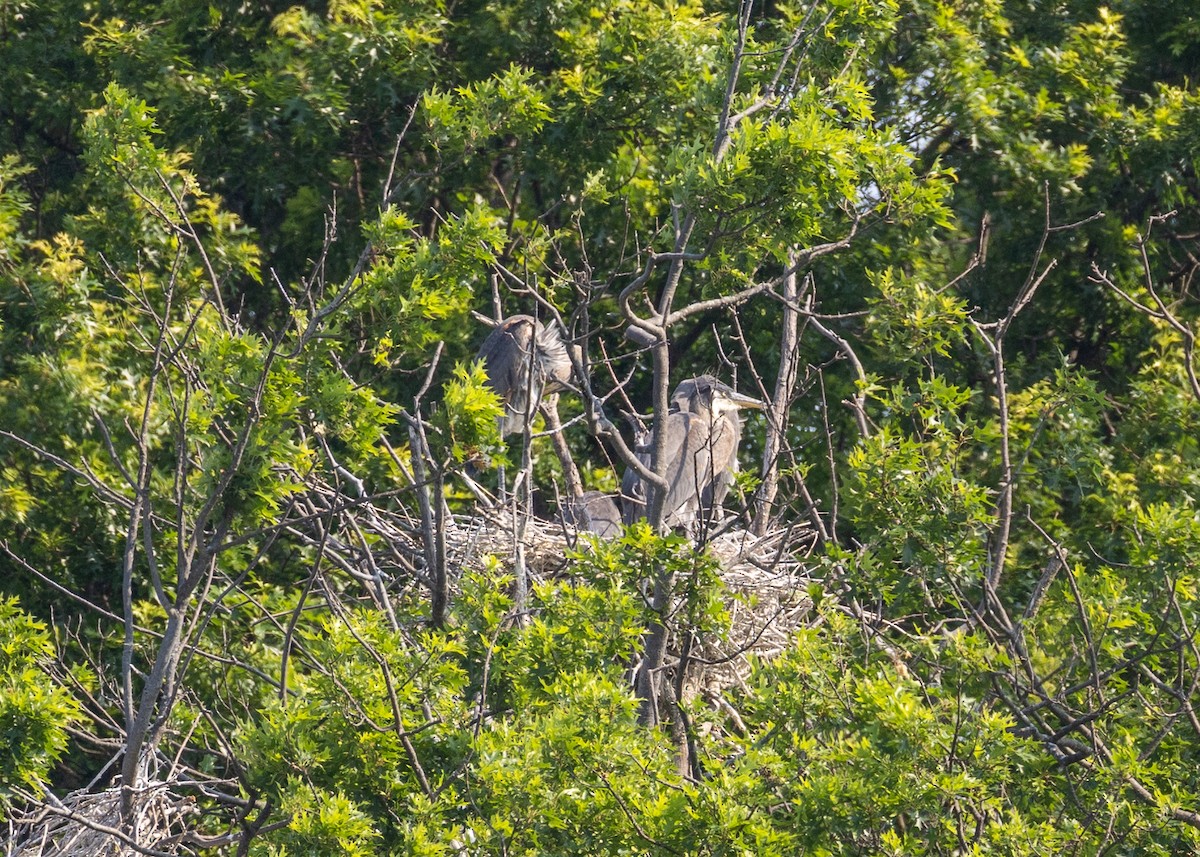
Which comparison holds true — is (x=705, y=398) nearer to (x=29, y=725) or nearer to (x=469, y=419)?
(x=469, y=419)

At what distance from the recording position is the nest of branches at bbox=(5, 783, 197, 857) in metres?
6.11

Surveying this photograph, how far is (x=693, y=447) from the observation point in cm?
988

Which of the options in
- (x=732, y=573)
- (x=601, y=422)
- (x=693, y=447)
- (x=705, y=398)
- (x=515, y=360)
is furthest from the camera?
(x=515, y=360)

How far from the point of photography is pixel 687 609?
269 inches

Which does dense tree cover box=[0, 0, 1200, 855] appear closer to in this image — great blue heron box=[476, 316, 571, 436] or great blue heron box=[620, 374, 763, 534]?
great blue heron box=[476, 316, 571, 436]

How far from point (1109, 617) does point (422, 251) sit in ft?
9.13

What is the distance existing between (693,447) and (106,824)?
445 centimetres

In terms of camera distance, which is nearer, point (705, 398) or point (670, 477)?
point (670, 477)

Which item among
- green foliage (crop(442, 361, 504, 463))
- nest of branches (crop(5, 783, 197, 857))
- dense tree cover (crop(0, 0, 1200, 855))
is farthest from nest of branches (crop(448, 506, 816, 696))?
nest of branches (crop(5, 783, 197, 857))

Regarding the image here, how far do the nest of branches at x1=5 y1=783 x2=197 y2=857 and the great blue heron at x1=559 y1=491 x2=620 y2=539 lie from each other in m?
3.13

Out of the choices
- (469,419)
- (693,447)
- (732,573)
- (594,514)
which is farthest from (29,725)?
(693,447)

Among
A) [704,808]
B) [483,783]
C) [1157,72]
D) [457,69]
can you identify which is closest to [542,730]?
[483,783]

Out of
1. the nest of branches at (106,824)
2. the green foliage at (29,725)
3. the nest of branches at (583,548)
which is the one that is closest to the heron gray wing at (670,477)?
the nest of branches at (583,548)

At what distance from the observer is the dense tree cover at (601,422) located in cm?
599
